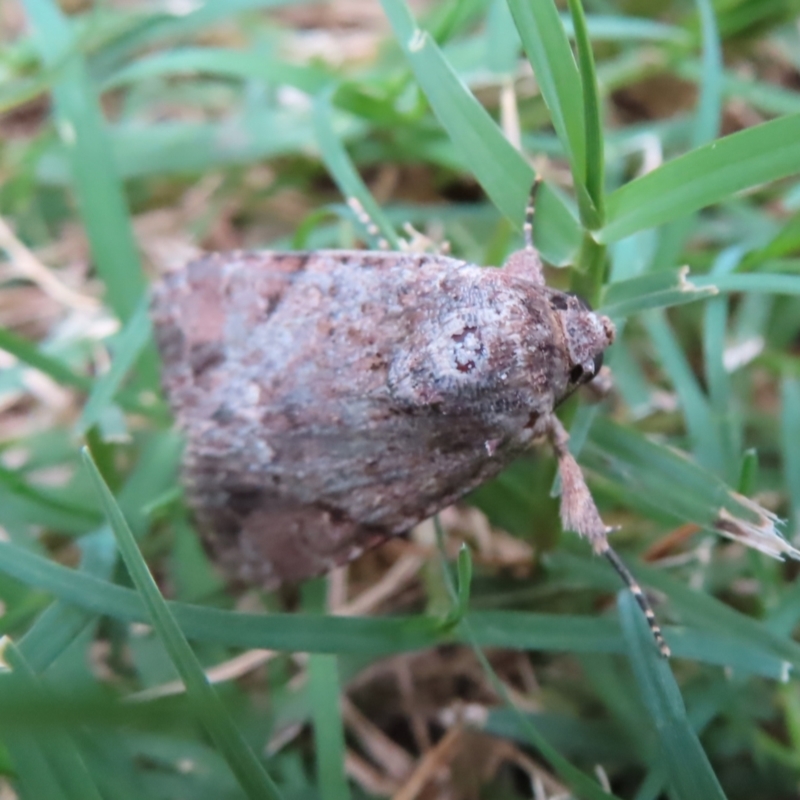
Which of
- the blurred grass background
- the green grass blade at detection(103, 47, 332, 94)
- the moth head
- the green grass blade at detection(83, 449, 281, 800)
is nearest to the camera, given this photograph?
the green grass blade at detection(83, 449, 281, 800)

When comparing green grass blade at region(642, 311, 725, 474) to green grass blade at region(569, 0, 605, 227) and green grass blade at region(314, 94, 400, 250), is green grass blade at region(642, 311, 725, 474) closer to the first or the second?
green grass blade at region(569, 0, 605, 227)

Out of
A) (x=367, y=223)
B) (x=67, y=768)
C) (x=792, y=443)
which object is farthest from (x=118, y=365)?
(x=792, y=443)

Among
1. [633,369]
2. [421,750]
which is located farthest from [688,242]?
[421,750]

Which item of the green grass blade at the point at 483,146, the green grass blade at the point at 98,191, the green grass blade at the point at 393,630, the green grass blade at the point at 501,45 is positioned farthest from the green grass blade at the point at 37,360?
the green grass blade at the point at 501,45

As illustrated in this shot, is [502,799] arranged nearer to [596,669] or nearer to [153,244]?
[596,669]

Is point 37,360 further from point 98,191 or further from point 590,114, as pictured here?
point 590,114

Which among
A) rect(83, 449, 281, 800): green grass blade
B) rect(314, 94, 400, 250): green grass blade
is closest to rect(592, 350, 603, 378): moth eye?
rect(314, 94, 400, 250): green grass blade

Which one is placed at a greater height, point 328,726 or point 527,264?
point 527,264
